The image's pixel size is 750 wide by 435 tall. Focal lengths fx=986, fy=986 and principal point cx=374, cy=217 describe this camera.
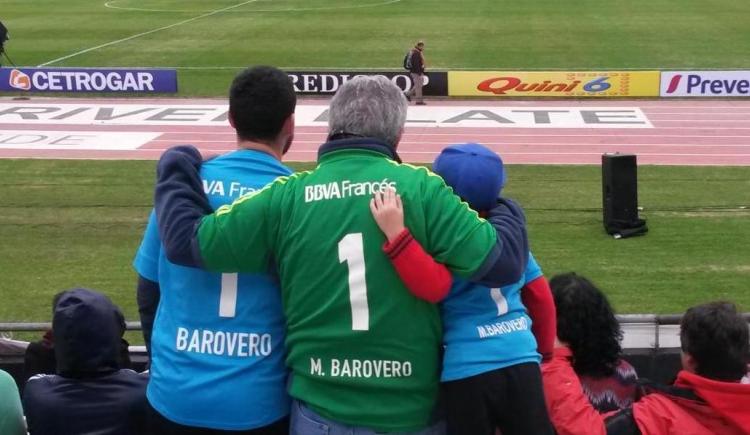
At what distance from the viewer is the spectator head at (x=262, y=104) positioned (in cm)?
304

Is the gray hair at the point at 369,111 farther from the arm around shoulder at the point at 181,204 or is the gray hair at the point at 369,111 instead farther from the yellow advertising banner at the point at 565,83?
the yellow advertising banner at the point at 565,83

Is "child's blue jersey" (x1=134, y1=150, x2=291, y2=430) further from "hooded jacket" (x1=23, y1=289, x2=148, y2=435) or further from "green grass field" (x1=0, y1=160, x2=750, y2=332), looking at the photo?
"green grass field" (x1=0, y1=160, x2=750, y2=332)

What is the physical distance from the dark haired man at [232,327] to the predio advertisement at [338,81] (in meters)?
21.2

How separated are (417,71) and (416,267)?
21.3 m

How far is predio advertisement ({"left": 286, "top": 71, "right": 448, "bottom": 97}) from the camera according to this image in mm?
24203

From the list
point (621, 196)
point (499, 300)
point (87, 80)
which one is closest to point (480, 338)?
point (499, 300)

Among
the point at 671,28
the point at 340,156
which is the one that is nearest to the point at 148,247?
the point at 340,156

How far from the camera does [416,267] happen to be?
8.87 feet

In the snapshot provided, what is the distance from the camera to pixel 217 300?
294 centimetres

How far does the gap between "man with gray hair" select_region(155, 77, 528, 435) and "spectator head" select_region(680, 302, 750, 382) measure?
2.74ft

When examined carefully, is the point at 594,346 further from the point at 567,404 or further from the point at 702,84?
the point at 702,84

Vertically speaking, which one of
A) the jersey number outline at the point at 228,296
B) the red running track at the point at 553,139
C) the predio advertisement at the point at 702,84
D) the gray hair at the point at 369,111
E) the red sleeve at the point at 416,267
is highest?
the gray hair at the point at 369,111

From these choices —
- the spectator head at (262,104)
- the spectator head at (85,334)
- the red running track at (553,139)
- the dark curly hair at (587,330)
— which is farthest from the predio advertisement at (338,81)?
the spectator head at (262,104)

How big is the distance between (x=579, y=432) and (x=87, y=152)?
17085 mm
